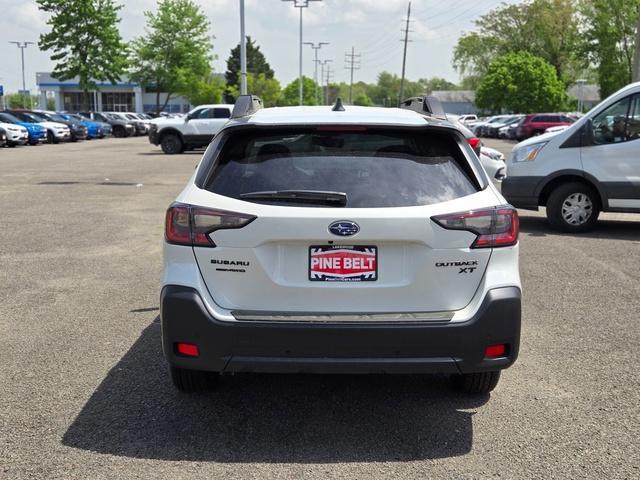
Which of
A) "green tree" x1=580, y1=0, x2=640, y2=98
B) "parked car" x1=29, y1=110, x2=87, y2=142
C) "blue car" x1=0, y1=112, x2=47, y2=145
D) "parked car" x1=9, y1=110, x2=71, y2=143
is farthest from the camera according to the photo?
"green tree" x1=580, y1=0, x2=640, y2=98

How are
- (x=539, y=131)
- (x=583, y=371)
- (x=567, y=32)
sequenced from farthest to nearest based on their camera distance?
(x=567, y=32) → (x=539, y=131) → (x=583, y=371)

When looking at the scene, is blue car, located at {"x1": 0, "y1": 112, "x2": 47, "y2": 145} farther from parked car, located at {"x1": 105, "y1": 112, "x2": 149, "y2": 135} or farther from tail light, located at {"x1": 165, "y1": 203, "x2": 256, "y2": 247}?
tail light, located at {"x1": 165, "y1": 203, "x2": 256, "y2": 247}

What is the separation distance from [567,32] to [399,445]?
268 feet

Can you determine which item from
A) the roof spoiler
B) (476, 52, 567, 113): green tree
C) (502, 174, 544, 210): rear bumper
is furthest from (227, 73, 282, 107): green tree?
the roof spoiler

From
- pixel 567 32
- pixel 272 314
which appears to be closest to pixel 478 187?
pixel 272 314

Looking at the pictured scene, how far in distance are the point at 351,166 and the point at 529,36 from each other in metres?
85.8

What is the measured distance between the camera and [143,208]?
42.7 ft

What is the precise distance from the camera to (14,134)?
1375 inches

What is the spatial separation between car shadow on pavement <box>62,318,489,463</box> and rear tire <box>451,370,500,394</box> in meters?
0.06

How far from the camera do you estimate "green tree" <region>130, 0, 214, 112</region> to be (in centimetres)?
7525

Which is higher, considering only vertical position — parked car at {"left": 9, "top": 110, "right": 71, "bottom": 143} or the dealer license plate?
the dealer license plate

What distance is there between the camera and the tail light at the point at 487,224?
3.66 meters

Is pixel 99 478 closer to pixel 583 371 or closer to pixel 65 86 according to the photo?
pixel 583 371

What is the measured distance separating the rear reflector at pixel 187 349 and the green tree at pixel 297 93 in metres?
103
